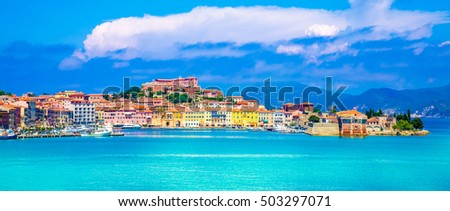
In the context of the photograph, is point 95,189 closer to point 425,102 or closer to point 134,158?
point 134,158

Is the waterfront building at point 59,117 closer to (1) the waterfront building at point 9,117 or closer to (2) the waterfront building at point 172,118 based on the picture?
(1) the waterfront building at point 9,117

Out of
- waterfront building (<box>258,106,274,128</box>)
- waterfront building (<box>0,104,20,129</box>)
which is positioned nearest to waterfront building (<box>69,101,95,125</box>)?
waterfront building (<box>0,104,20,129</box>)

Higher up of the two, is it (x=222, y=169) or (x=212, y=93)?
(x=212, y=93)

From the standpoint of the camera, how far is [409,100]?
5653cm

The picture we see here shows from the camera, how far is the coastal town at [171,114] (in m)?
21.3

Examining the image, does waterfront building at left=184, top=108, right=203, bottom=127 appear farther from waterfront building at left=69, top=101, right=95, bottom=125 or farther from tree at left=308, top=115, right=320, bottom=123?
tree at left=308, top=115, right=320, bottom=123

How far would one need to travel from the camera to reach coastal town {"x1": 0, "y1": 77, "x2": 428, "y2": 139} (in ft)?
69.8

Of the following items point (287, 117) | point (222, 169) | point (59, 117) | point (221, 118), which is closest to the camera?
point (222, 169)

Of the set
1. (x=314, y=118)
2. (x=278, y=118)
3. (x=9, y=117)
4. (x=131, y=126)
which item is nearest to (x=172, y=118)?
(x=131, y=126)

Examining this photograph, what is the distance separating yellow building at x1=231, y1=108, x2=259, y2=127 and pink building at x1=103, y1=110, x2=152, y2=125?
10.6 ft

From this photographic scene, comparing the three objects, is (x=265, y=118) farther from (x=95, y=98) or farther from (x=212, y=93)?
(x=95, y=98)

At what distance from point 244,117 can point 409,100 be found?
29.7 meters

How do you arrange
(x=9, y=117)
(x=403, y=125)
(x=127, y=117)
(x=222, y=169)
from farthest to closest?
(x=127, y=117)
(x=403, y=125)
(x=9, y=117)
(x=222, y=169)
